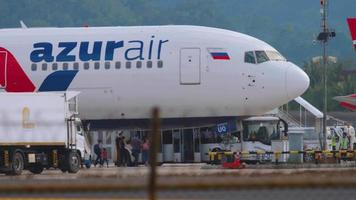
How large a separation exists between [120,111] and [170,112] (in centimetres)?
164

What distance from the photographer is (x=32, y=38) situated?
1563 inches

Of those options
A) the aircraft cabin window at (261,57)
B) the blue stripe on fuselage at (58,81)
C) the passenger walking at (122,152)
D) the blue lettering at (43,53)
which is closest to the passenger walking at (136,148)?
the passenger walking at (122,152)

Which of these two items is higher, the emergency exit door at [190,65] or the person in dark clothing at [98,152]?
the emergency exit door at [190,65]

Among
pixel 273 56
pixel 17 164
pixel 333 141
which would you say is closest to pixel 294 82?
pixel 273 56

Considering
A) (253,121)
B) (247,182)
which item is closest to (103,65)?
(253,121)

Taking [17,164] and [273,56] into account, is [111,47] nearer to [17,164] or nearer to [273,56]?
[273,56]

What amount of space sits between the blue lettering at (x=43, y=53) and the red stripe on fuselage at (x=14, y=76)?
564 mm

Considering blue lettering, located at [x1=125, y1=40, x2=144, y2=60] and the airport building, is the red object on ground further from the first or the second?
blue lettering, located at [x1=125, y1=40, x2=144, y2=60]

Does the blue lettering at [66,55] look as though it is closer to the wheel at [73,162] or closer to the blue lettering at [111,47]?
the blue lettering at [111,47]

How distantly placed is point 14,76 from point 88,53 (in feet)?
8.07

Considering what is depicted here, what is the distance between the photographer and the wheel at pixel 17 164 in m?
32.2

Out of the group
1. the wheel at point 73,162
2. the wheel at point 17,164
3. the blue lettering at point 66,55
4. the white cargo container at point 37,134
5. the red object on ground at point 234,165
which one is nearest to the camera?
the wheel at point 17,164

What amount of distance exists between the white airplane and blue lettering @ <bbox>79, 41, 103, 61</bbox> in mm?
31

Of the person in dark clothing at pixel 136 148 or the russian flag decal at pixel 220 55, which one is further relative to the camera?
the person in dark clothing at pixel 136 148
